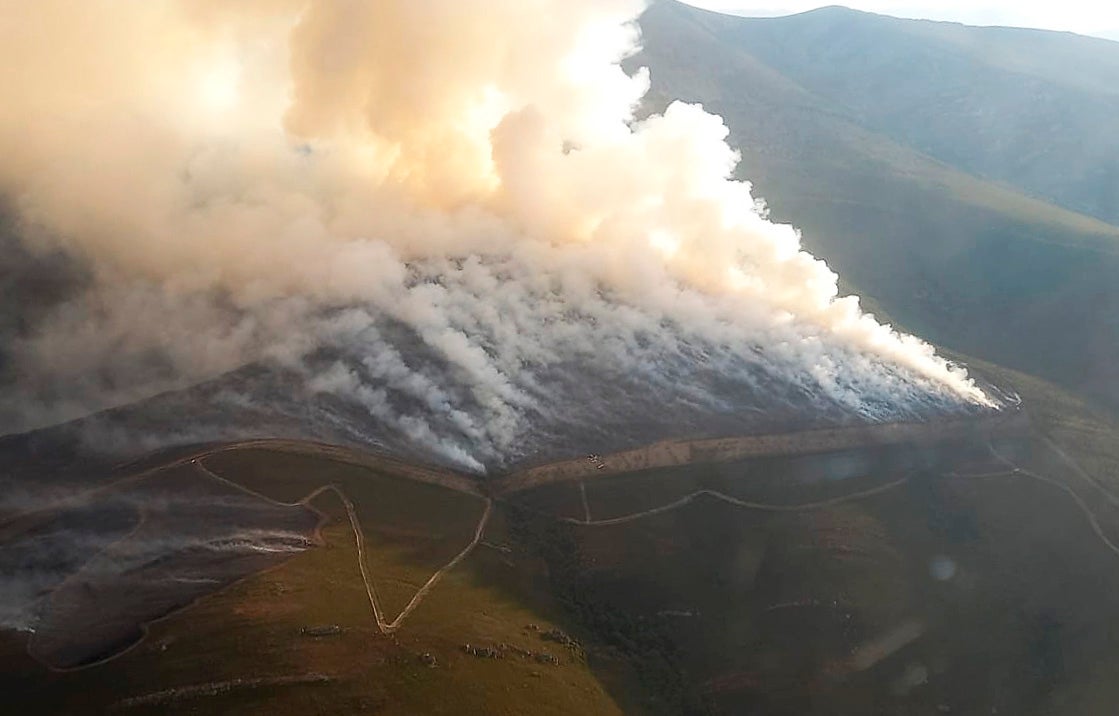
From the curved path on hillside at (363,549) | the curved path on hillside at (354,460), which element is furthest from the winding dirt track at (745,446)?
the curved path on hillside at (363,549)

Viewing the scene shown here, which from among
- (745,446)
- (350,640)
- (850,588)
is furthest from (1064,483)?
(350,640)

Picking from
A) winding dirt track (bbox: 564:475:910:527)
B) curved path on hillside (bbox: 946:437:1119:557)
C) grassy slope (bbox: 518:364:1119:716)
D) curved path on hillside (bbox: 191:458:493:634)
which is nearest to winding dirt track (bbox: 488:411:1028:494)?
grassy slope (bbox: 518:364:1119:716)

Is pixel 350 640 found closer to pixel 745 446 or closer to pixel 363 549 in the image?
pixel 363 549

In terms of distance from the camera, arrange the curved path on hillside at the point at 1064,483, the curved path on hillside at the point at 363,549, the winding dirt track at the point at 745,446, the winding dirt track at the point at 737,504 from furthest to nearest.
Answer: the curved path on hillside at the point at 1064,483, the winding dirt track at the point at 745,446, the winding dirt track at the point at 737,504, the curved path on hillside at the point at 363,549

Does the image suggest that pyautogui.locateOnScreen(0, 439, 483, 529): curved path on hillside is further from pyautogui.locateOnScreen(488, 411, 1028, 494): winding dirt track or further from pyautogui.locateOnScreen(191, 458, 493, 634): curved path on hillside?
pyautogui.locateOnScreen(488, 411, 1028, 494): winding dirt track

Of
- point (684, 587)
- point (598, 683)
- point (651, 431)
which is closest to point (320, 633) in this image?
point (598, 683)

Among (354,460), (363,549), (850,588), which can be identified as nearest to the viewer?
(363,549)

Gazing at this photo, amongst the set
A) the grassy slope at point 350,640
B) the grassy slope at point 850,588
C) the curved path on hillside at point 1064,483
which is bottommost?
the grassy slope at point 350,640

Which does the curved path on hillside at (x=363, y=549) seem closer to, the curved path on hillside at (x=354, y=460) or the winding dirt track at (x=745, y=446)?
the curved path on hillside at (x=354, y=460)
